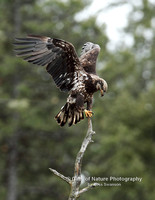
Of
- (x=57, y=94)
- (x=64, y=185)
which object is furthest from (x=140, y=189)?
(x=57, y=94)

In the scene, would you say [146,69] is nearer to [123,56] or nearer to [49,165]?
[123,56]

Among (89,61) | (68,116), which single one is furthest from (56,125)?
(68,116)

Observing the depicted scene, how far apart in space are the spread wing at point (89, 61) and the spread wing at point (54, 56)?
0.33 meters

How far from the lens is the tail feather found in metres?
6.08

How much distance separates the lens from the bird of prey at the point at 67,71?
612 cm

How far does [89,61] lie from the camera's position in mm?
Answer: 6828

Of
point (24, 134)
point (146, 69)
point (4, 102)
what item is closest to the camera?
point (4, 102)

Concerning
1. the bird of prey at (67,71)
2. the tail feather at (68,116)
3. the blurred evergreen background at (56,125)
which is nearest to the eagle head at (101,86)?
the bird of prey at (67,71)

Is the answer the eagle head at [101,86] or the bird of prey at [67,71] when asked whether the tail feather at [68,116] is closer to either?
the bird of prey at [67,71]

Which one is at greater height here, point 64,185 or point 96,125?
point 96,125

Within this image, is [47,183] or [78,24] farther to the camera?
[47,183]

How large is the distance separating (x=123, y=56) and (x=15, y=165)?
5.57 m

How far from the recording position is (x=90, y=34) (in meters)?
15.4

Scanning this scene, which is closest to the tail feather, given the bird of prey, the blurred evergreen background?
the bird of prey
